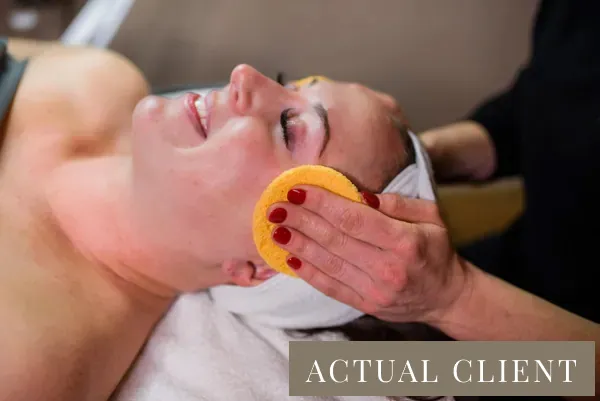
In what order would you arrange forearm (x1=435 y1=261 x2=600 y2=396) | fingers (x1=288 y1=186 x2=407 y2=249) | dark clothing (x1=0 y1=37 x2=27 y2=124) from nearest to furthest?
fingers (x1=288 y1=186 x2=407 y2=249) → forearm (x1=435 y1=261 x2=600 y2=396) → dark clothing (x1=0 y1=37 x2=27 y2=124)

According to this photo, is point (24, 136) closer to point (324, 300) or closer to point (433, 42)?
point (324, 300)

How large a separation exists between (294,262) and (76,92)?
61cm

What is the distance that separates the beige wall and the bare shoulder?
0.21 m

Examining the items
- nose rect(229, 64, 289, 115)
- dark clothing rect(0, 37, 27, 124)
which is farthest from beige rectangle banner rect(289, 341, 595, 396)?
dark clothing rect(0, 37, 27, 124)

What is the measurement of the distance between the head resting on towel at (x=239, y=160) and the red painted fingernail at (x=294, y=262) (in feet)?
0.25

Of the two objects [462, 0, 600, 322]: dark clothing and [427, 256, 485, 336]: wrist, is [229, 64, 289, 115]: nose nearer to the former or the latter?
[427, 256, 485, 336]: wrist

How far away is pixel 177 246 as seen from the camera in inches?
35.1

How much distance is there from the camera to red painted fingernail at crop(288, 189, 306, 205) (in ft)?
2.48

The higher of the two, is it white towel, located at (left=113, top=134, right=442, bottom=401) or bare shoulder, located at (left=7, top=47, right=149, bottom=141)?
bare shoulder, located at (left=7, top=47, right=149, bottom=141)

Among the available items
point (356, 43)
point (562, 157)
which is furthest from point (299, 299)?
point (356, 43)

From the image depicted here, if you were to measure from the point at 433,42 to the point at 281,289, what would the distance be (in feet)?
3.56

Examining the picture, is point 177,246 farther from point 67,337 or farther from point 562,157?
point 562,157

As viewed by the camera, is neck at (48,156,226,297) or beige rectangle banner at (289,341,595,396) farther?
neck at (48,156,226,297)

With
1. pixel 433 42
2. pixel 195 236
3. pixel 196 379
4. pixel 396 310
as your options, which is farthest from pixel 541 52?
pixel 196 379
